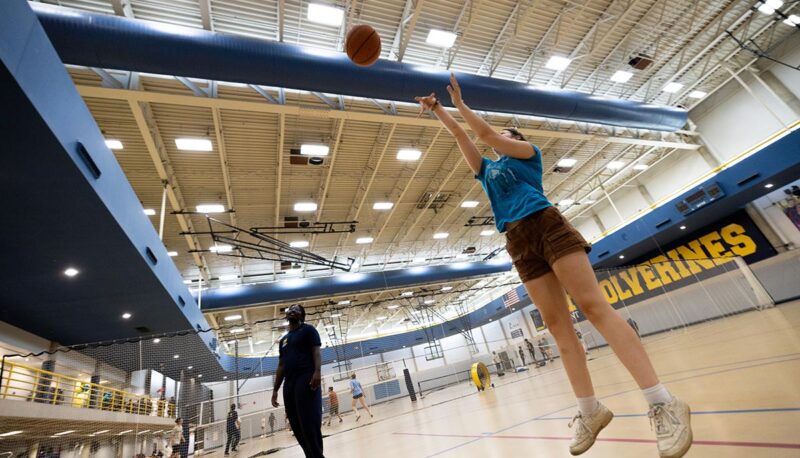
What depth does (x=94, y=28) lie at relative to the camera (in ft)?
17.1

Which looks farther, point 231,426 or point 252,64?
point 231,426

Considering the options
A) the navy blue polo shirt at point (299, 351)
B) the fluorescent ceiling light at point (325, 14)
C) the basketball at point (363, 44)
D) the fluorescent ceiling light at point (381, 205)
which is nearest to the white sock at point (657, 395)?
the navy blue polo shirt at point (299, 351)

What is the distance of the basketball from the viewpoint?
4.55m

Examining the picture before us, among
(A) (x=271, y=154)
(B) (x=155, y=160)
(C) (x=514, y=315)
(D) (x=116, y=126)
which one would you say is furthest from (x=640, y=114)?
(C) (x=514, y=315)

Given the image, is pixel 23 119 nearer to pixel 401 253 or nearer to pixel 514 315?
pixel 401 253

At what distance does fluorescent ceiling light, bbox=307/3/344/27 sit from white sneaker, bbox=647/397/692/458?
26.3 ft

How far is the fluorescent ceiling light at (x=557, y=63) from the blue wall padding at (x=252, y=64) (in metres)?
1.19

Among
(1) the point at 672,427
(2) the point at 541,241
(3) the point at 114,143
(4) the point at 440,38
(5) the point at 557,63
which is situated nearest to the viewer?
(1) the point at 672,427

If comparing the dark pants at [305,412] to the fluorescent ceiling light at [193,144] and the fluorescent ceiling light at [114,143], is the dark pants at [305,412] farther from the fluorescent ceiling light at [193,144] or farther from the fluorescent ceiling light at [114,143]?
the fluorescent ceiling light at [114,143]

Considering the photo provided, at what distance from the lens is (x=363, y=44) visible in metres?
4.58

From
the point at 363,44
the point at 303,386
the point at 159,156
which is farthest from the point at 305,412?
the point at 159,156

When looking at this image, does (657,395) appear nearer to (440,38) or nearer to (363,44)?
(363,44)

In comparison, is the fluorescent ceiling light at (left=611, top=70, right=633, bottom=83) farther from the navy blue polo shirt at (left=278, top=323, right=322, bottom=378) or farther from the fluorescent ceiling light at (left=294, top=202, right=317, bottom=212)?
the navy blue polo shirt at (left=278, top=323, right=322, bottom=378)

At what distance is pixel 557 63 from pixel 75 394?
672 inches
